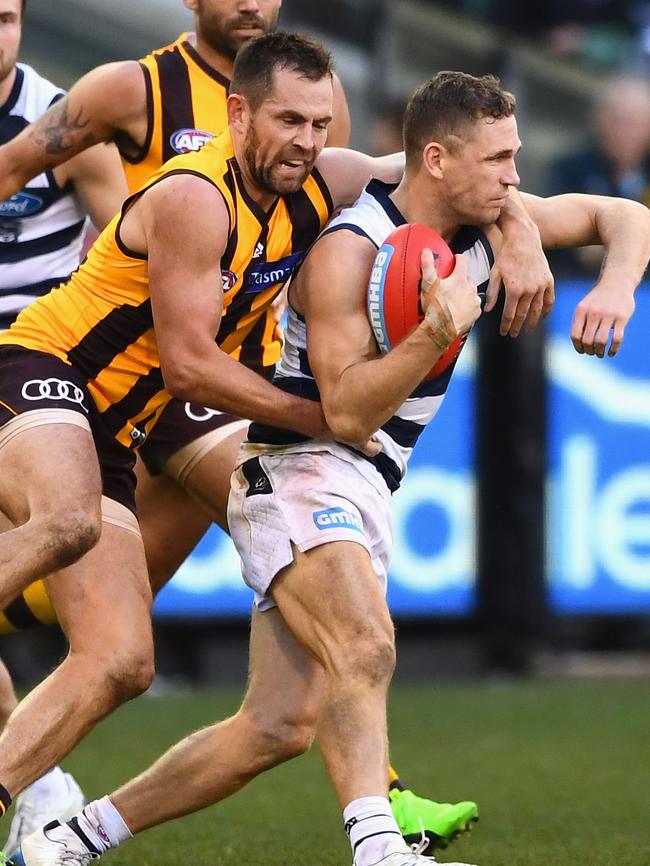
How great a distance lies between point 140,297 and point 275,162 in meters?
0.55

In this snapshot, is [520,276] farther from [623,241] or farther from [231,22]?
[231,22]

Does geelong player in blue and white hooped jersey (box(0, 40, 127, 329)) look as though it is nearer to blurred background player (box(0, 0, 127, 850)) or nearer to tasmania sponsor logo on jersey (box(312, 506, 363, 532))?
blurred background player (box(0, 0, 127, 850))

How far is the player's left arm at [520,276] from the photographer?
184 inches

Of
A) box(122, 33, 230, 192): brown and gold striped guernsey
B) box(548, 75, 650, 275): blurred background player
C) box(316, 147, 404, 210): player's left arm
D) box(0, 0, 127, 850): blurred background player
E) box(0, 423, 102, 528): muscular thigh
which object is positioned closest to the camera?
box(0, 423, 102, 528): muscular thigh

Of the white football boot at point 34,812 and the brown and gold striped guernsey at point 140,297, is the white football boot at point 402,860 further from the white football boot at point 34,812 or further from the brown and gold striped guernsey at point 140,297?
the white football boot at point 34,812

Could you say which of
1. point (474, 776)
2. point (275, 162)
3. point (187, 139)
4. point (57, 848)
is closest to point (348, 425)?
point (275, 162)

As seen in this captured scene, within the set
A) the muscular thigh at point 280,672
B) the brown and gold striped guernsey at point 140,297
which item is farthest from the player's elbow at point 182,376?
the muscular thigh at point 280,672

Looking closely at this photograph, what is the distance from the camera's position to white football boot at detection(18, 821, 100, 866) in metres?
4.76

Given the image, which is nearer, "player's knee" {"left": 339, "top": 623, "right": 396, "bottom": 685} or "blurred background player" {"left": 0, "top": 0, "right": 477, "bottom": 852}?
"player's knee" {"left": 339, "top": 623, "right": 396, "bottom": 685}

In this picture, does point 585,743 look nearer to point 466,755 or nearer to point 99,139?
point 466,755

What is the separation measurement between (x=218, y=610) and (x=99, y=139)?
15.8 feet

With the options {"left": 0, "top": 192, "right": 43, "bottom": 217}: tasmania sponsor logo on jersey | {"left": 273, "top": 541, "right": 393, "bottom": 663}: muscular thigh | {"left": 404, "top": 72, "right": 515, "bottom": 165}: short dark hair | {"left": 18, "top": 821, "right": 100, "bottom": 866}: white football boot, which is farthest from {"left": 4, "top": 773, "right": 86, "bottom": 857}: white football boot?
{"left": 404, "top": 72, "right": 515, "bottom": 165}: short dark hair

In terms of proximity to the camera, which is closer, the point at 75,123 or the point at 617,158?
the point at 75,123

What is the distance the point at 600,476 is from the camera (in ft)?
33.0
